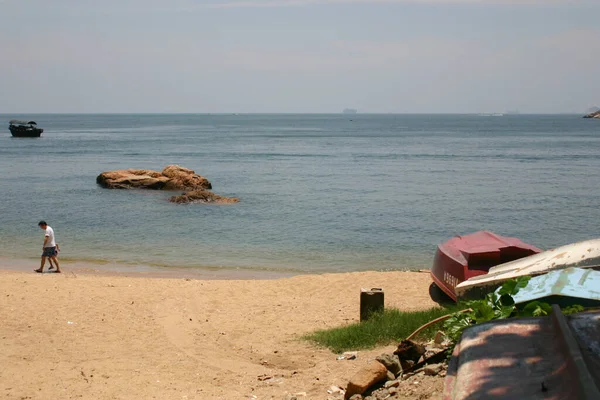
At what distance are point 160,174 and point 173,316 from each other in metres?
25.6

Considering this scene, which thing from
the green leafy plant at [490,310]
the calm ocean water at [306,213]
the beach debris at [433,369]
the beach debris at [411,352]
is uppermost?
the green leafy plant at [490,310]

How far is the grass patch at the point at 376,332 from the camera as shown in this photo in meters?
9.65

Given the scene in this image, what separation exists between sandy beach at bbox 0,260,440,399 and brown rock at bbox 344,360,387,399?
0.75 meters

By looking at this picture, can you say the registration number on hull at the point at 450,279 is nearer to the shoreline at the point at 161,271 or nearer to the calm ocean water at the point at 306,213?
the shoreline at the point at 161,271

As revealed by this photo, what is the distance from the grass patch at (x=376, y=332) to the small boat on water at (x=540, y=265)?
0.47 meters

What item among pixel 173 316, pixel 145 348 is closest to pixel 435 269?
pixel 173 316

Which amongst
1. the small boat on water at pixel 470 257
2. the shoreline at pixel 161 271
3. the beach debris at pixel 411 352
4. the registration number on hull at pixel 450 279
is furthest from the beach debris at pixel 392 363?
the shoreline at pixel 161 271

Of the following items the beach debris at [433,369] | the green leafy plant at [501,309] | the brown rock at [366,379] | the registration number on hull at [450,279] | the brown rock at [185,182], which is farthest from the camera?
the brown rock at [185,182]

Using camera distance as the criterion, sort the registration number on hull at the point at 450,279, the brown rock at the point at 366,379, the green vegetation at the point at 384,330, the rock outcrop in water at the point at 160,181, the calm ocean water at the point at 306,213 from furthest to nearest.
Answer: the rock outcrop in water at the point at 160,181 < the calm ocean water at the point at 306,213 < the registration number on hull at the point at 450,279 < the green vegetation at the point at 384,330 < the brown rock at the point at 366,379

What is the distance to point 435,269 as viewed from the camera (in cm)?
1411

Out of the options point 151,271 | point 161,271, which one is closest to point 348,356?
point 161,271

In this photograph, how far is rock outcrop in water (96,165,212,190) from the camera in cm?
3569

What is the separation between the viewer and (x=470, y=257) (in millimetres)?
12680

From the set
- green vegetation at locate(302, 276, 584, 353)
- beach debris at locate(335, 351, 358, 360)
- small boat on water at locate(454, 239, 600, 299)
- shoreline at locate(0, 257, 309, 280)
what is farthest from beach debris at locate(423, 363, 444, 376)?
shoreline at locate(0, 257, 309, 280)
